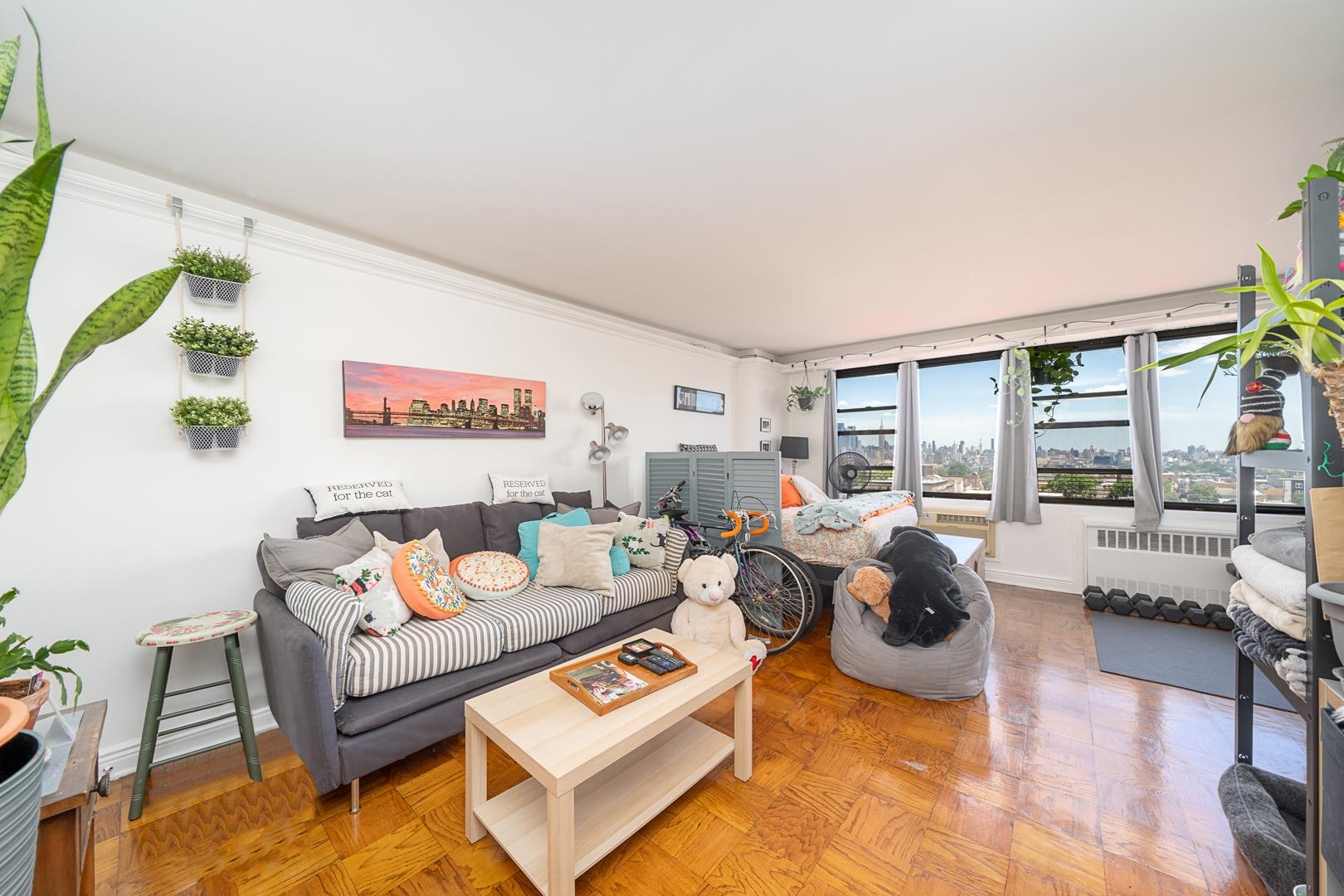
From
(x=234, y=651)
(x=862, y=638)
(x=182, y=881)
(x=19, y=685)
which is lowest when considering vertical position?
(x=182, y=881)

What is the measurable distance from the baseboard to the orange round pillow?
474cm

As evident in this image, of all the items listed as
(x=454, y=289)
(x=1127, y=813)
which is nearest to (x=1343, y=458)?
(x=1127, y=813)

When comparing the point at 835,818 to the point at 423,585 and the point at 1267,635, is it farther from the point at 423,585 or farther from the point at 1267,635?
the point at 423,585

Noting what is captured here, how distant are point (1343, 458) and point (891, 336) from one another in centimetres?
432

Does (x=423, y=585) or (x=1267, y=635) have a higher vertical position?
(x=1267, y=635)

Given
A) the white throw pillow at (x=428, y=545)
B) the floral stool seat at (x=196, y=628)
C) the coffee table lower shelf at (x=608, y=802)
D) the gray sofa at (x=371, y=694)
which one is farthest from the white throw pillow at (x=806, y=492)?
→ the floral stool seat at (x=196, y=628)

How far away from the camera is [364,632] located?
6.60ft

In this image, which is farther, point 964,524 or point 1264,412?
point 964,524

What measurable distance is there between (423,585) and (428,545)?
38cm

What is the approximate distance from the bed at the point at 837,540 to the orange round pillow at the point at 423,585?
6.84 feet

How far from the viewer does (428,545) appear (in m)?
2.51

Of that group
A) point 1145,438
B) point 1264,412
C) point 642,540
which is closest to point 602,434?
point 642,540

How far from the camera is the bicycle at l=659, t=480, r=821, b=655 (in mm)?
3064

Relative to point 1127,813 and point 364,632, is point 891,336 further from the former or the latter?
point 364,632
